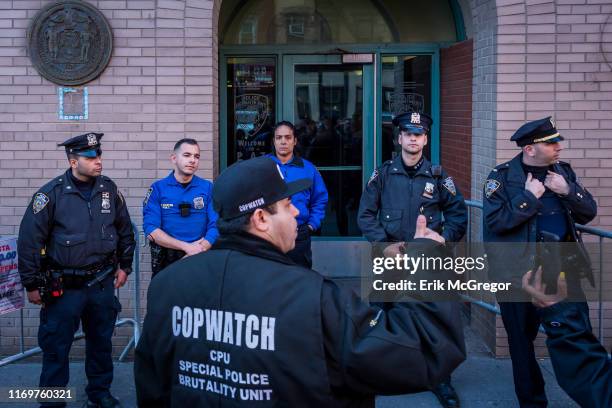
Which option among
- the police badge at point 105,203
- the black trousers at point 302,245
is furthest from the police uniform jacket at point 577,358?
the black trousers at point 302,245

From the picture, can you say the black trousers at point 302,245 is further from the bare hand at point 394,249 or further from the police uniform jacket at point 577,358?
the police uniform jacket at point 577,358

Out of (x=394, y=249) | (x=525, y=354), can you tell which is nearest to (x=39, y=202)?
(x=394, y=249)

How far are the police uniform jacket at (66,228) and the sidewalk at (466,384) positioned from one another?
1.12 metres

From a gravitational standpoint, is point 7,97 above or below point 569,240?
above

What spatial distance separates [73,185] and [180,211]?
79cm

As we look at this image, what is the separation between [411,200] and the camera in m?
5.62

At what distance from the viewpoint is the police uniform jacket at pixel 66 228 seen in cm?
527

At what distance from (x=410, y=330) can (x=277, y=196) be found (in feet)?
1.96

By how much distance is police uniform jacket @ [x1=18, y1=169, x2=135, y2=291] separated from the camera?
5270 millimetres

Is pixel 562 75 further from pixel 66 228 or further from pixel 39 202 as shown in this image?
pixel 39 202

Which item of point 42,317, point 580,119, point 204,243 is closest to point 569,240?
point 580,119

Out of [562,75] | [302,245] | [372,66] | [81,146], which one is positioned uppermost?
[372,66]

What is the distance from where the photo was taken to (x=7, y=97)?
21.9 feet

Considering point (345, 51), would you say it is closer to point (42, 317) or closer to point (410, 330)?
point (42, 317)
